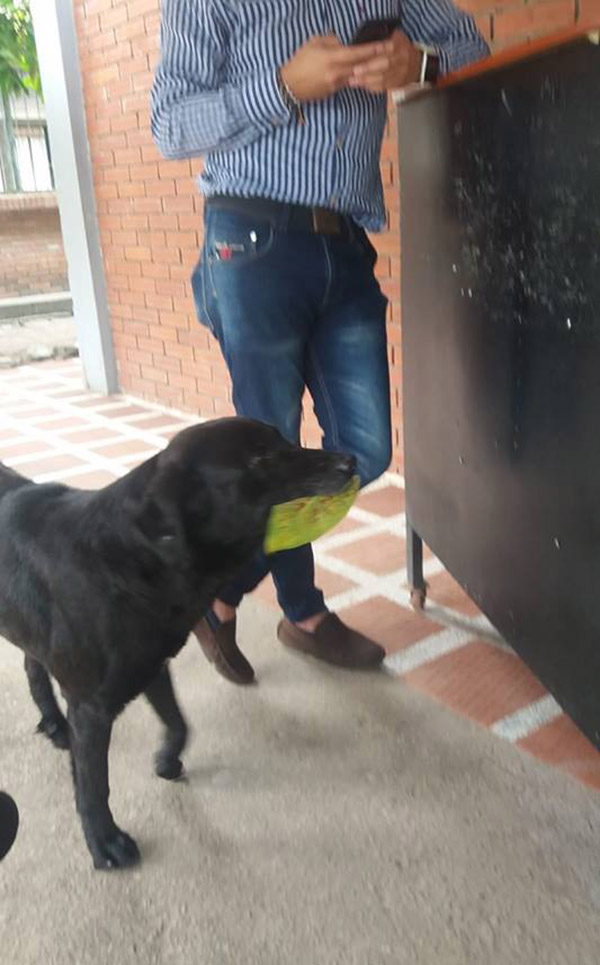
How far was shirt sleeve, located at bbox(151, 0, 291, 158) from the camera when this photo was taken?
1.54m

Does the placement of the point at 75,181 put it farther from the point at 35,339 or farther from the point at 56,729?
the point at 56,729

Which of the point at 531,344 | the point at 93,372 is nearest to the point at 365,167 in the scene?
the point at 531,344

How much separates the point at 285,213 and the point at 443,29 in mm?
550

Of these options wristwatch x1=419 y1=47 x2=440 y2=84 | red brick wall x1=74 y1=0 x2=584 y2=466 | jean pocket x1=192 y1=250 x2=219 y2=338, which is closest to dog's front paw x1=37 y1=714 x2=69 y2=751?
jean pocket x1=192 y1=250 x2=219 y2=338

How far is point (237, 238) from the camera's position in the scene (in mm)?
1645

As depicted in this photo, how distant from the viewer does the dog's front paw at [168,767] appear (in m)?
1.68

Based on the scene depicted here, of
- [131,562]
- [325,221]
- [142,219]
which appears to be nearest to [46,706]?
[131,562]

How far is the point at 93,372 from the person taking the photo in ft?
17.5

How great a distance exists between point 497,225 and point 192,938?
1.27m

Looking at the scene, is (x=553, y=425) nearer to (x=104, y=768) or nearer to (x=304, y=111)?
(x=304, y=111)

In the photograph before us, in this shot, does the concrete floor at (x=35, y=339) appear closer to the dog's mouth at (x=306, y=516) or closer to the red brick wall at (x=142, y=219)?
the red brick wall at (x=142, y=219)

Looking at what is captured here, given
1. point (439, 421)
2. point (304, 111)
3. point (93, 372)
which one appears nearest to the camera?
point (304, 111)

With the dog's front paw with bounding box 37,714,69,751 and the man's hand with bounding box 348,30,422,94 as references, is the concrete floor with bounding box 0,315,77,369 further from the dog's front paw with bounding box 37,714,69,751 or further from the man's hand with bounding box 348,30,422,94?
the man's hand with bounding box 348,30,422,94

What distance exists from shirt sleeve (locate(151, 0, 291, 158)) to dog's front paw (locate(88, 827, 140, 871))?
1.27 metres
